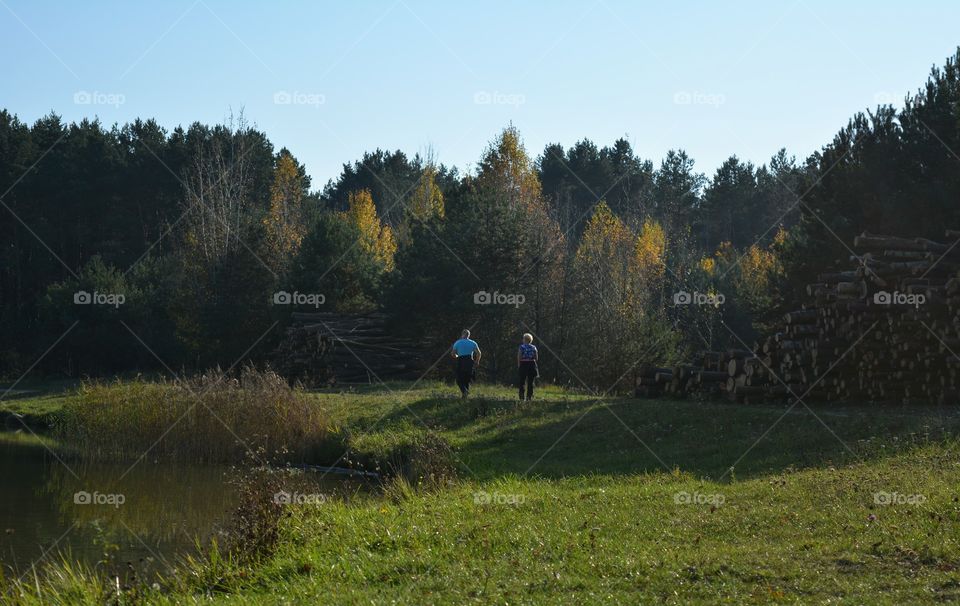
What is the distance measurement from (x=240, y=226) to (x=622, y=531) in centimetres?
4432

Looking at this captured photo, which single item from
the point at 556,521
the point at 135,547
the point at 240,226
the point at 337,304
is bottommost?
the point at 135,547

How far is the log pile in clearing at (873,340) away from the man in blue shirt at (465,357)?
625 centimetres

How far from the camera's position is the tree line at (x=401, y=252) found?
1313 inches

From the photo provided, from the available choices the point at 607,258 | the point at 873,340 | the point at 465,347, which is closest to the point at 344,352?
the point at 465,347

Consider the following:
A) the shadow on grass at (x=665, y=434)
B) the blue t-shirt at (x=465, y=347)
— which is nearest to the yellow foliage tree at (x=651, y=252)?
the blue t-shirt at (x=465, y=347)

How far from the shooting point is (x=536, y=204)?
191ft

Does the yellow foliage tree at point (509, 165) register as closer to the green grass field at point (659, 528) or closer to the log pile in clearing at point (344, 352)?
the log pile in clearing at point (344, 352)

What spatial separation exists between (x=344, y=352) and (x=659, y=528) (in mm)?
29484

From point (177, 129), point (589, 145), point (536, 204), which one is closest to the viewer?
point (536, 204)

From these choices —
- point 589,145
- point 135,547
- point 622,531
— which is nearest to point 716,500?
point 622,531

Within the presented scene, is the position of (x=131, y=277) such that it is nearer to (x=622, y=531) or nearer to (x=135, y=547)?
(x=135, y=547)

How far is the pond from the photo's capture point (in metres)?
15.1

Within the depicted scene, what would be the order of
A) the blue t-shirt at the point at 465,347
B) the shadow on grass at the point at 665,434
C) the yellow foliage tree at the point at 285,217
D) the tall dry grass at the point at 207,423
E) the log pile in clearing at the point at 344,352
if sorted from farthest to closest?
1. the yellow foliage tree at the point at 285,217
2. the log pile in clearing at the point at 344,352
3. the blue t-shirt at the point at 465,347
4. the tall dry grass at the point at 207,423
5. the shadow on grass at the point at 665,434

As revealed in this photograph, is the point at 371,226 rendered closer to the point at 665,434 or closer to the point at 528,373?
the point at 528,373
